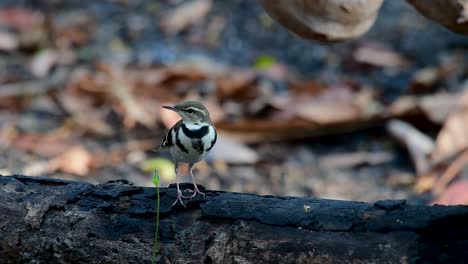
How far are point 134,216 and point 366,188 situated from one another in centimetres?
310

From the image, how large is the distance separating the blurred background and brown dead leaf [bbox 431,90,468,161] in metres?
0.01

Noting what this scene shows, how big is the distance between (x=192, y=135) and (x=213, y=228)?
0.74 metres

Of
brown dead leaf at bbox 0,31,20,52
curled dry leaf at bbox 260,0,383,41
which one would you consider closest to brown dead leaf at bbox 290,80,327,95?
brown dead leaf at bbox 0,31,20,52

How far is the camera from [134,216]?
344 cm

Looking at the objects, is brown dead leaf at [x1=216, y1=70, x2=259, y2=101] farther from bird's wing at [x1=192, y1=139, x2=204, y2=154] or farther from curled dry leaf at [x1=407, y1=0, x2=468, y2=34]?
curled dry leaf at [x1=407, y1=0, x2=468, y2=34]

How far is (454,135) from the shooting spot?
6328 mm

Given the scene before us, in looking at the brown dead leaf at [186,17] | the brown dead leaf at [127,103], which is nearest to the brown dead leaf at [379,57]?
the brown dead leaf at [186,17]

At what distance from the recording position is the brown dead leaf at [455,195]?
535cm

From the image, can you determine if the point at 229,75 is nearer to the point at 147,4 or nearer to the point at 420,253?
the point at 147,4

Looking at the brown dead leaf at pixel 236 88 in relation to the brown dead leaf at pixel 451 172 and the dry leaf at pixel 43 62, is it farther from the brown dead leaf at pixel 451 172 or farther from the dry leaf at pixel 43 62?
the brown dead leaf at pixel 451 172

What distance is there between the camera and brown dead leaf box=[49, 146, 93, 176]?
19.9ft

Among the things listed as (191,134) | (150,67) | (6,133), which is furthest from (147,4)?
(191,134)

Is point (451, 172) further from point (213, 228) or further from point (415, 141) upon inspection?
point (213, 228)

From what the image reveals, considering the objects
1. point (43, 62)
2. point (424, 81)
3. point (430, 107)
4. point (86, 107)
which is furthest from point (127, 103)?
point (424, 81)
